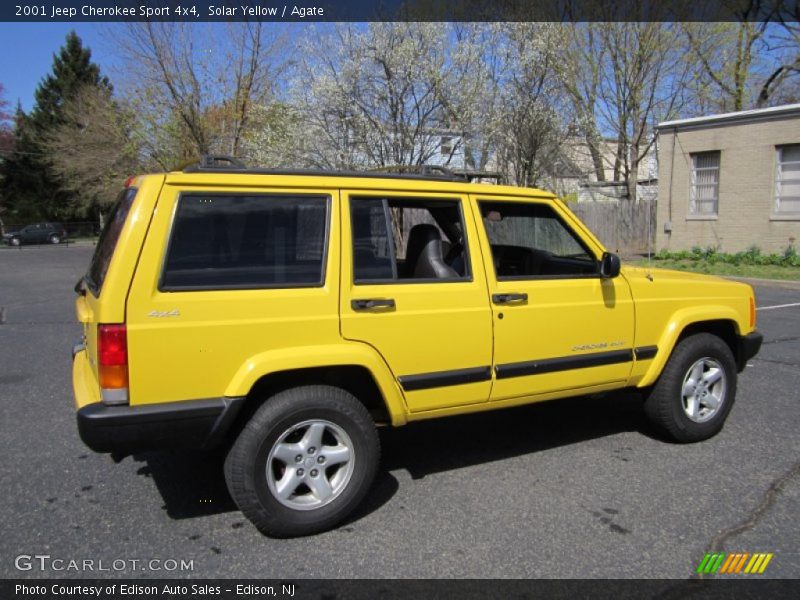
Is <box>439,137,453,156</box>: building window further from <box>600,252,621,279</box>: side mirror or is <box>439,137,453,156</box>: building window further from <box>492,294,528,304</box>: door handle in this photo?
<box>492,294,528,304</box>: door handle

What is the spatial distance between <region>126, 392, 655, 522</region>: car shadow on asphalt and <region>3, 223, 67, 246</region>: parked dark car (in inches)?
1780

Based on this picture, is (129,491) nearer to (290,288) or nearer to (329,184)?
(290,288)

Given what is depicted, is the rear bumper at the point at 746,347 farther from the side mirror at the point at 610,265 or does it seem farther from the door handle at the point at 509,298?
the door handle at the point at 509,298

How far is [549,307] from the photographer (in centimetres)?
392

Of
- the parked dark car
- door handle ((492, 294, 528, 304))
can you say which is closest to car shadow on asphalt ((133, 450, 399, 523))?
door handle ((492, 294, 528, 304))

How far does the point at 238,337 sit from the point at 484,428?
249 centimetres

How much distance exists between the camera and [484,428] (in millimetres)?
4953

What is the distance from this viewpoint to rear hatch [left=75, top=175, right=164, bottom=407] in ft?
9.53

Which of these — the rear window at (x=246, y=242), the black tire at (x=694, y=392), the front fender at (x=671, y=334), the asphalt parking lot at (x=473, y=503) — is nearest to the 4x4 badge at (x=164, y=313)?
the rear window at (x=246, y=242)

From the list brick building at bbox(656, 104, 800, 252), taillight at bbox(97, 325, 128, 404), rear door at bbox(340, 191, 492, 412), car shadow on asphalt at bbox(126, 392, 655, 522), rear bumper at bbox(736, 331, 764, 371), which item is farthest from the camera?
brick building at bbox(656, 104, 800, 252)

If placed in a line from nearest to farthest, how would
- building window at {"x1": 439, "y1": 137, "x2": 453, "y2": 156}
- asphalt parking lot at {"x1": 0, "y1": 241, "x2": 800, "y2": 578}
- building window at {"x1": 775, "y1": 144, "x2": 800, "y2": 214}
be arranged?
asphalt parking lot at {"x1": 0, "y1": 241, "x2": 800, "y2": 578}
building window at {"x1": 775, "y1": 144, "x2": 800, "y2": 214}
building window at {"x1": 439, "y1": 137, "x2": 453, "y2": 156}

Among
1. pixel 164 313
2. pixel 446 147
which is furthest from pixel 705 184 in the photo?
pixel 164 313

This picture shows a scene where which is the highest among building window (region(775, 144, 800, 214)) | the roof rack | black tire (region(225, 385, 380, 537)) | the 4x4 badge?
building window (region(775, 144, 800, 214))
